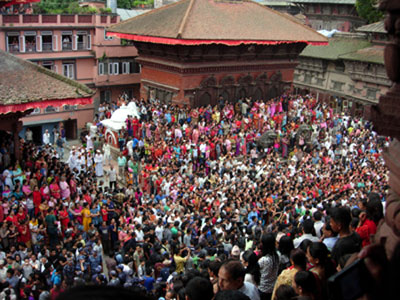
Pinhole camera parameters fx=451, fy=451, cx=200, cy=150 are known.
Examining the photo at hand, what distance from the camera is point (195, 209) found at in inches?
503

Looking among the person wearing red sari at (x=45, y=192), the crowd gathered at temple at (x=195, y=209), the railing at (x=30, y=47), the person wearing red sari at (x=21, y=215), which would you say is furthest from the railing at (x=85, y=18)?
the person wearing red sari at (x=21, y=215)

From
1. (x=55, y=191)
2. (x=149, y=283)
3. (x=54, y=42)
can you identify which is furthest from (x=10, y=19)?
(x=149, y=283)

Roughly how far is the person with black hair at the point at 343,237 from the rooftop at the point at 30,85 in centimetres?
833

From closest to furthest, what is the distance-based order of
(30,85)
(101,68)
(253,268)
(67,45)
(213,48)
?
(253,268) → (30,85) → (213,48) → (67,45) → (101,68)

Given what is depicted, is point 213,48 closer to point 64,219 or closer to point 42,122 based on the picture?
point 42,122

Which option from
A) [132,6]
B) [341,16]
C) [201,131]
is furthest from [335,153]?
[132,6]

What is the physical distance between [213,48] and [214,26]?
1210mm

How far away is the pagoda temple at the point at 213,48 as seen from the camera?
24328 mm

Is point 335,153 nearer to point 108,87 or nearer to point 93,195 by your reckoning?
point 93,195

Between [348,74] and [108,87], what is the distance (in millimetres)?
17475

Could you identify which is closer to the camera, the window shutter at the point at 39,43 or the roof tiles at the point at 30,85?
the roof tiles at the point at 30,85

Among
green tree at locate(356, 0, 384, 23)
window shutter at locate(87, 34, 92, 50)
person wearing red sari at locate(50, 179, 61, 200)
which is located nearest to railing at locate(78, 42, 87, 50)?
window shutter at locate(87, 34, 92, 50)

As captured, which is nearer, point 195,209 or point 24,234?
point 24,234

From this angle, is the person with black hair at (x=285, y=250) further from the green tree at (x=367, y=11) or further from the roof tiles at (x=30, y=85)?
the green tree at (x=367, y=11)
